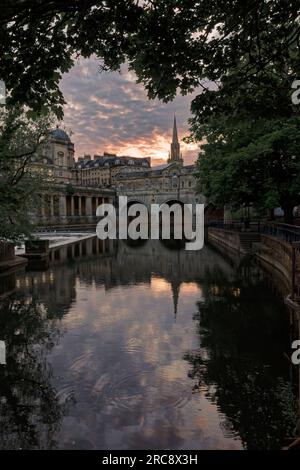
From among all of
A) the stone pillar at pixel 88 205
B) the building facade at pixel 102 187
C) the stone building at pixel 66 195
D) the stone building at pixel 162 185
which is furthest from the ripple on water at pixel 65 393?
the stone building at pixel 162 185

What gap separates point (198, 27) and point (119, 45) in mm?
1742

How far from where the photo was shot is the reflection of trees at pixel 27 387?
6.54 m

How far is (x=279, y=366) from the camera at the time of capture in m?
9.29

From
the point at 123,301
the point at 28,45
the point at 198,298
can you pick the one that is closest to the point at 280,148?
the point at 198,298

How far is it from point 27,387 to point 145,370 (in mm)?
2680

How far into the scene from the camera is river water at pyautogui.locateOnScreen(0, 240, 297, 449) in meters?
6.56

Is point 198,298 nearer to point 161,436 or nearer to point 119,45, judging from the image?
point 161,436

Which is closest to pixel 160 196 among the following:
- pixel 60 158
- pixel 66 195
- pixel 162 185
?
pixel 162 185

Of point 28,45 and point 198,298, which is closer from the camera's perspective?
point 28,45

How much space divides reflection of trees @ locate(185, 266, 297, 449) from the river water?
0.10 ft

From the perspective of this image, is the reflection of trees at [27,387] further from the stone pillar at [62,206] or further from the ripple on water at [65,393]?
the stone pillar at [62,206]

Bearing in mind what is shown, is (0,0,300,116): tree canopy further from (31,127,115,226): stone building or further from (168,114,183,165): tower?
(168,114,183,165): tower

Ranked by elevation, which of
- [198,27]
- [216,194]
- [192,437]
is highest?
[198,27]

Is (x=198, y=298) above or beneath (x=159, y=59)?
beneath
